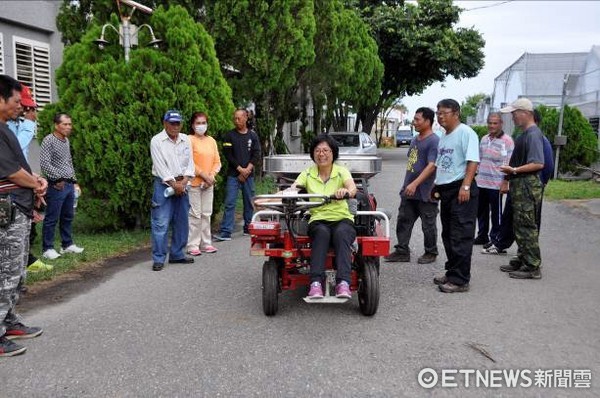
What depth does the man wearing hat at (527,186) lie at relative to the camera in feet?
18.4

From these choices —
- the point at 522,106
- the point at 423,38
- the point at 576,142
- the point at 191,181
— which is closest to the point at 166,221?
the point at 191,181

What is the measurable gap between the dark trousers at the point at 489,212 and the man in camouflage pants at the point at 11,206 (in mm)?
5532

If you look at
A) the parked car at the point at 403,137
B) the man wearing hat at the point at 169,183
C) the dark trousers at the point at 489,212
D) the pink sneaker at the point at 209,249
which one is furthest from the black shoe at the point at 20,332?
the parked car at the point at 403,137

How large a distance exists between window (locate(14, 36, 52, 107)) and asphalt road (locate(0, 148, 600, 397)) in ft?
23.2

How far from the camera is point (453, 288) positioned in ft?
17.3

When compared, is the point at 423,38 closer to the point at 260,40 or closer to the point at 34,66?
the point at 260,40

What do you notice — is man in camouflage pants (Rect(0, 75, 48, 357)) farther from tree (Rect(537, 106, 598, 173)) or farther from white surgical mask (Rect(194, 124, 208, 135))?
tree (Rect(537, 106, 598, 173))

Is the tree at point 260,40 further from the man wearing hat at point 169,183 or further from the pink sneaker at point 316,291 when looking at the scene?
the pink sneaker at point 316,291

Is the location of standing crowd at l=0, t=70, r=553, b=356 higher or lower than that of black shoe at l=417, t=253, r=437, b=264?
higher

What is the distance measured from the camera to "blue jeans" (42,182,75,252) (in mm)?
6367

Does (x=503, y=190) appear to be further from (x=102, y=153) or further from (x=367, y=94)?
(x=367, y=94)

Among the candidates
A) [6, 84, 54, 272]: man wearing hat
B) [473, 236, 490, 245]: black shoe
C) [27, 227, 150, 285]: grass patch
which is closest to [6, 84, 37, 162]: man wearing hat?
[6, 84, 54, 272]: man wearing hat

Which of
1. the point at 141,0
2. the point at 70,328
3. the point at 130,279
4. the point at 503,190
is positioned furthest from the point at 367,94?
the point at 70,328

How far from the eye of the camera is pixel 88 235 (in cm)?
793
